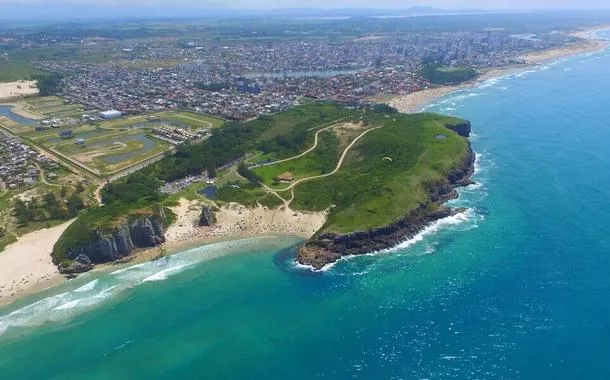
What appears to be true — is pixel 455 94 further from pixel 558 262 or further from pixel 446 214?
pixel 558 262

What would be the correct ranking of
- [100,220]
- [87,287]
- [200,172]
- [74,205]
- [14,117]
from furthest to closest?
1. [14,117]
2. [200,172]
3. [74,205]
4. [100,220]
5. [87,287]

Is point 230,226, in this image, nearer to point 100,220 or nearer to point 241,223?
point 241,223

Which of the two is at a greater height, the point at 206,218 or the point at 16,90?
the point at 16,90

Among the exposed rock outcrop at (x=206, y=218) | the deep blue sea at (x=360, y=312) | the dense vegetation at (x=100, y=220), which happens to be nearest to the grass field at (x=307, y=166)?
the exposed rock outcrop at (x=206, y=218)

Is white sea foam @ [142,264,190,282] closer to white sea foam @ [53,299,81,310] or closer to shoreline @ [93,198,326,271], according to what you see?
shoreline @ [93,198,326,271]

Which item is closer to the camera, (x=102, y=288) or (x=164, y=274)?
(x=102, y=288)

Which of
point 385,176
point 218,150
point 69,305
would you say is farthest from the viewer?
point 218,150

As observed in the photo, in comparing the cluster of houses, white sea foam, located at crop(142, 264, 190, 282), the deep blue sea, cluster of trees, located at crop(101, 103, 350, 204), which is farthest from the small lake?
white sea foam, located at crop(142, 264, 190, 282)

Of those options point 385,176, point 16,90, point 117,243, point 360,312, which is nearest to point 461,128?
point 385,176
